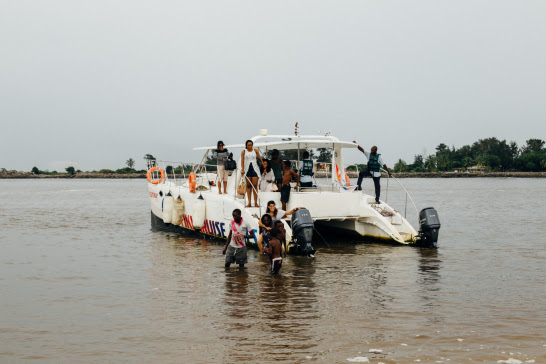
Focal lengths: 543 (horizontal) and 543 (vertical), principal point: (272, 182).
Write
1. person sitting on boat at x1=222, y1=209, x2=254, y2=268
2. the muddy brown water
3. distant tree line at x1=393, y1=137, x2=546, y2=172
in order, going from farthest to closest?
1. distant tree line at x1=393, y1=137, x2=546, y2=172
2. person sitting on boat at x1=222, y1=209, x2=254, y2=268
3. the muddy brown water

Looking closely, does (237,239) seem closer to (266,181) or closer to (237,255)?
(237,255)

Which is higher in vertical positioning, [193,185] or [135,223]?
[193,185]

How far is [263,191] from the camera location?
13.6 metres

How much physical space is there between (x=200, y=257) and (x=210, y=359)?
23.1 feet

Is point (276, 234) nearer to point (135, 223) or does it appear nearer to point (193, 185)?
point (193, 185)

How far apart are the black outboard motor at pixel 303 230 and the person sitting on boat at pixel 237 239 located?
162 cm

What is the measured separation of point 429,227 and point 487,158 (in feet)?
460

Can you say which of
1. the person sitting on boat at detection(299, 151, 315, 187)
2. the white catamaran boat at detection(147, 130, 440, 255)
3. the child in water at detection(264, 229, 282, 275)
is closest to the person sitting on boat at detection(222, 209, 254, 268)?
the child in water at detection(264, 229, 282, 275)

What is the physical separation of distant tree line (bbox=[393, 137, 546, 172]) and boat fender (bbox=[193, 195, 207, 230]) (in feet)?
457

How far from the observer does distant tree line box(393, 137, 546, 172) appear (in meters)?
141

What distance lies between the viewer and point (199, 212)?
1507cm

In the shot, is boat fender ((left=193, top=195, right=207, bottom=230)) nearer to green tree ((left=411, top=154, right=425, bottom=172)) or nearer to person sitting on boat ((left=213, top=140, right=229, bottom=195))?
person sitting on boat ((left=213, top=140, right=229, bottom=195))

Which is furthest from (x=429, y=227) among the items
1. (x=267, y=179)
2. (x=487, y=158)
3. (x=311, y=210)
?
(x=487, y=158)

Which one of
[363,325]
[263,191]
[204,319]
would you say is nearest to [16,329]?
[204,319]
